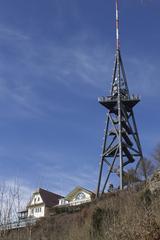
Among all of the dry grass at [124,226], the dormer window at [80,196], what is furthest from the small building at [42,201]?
the dry grass at [124,226]

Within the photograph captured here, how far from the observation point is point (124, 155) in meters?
45.0

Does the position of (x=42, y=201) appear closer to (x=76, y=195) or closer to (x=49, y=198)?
(x=49, y=198)

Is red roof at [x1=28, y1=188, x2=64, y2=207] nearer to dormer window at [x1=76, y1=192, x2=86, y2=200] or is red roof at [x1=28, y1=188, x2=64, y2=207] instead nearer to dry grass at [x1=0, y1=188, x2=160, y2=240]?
dormer window at [x1=76, y1=192, x2=86, y2=200]

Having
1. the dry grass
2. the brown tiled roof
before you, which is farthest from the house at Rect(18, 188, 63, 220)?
the dry grass

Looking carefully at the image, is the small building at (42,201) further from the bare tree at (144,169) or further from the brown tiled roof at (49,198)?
the bare tree at (144,169)

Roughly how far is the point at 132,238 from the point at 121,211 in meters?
2.77

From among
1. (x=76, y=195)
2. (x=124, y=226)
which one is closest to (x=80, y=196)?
(x=76, y=195)

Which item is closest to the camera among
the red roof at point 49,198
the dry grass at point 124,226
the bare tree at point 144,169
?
the dry grass at point 124,226

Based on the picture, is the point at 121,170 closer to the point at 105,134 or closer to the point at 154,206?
the point at 105,134

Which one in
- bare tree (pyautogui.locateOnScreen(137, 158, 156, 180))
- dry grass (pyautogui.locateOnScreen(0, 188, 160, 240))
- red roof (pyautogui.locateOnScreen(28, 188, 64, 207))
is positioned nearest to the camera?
dry grass (pyautogui.locateOnScreen(0, 188, 160, 240))

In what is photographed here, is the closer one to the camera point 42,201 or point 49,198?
point 42,201

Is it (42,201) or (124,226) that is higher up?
(42,201)

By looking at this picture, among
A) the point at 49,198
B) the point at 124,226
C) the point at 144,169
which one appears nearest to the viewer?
the point at 124,226

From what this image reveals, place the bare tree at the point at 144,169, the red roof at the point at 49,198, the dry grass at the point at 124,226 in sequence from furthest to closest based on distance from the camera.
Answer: the red roof at the point at 49,198, the bare tree at the point at 144,169, the dry grass at the point at 124,226
